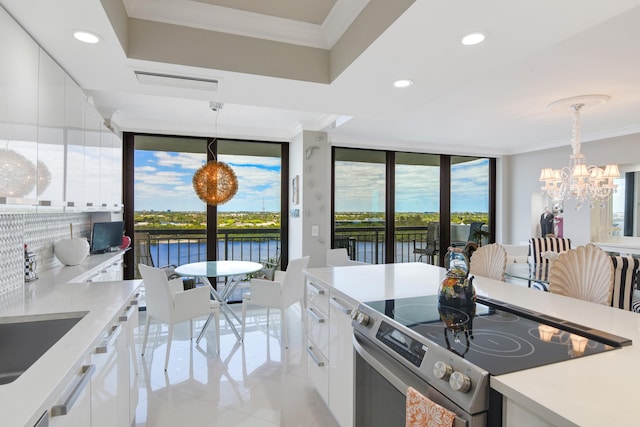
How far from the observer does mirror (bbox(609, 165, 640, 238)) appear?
471 cm

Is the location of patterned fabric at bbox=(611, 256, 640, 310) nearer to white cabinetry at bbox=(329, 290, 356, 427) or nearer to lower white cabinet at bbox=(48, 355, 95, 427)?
white cabinetry at bbox=(329, 290, 356, 427)

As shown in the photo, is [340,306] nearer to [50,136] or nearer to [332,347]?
[332,347]

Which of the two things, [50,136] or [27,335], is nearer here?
[27,335]

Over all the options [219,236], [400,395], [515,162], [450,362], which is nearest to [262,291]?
[219,236]

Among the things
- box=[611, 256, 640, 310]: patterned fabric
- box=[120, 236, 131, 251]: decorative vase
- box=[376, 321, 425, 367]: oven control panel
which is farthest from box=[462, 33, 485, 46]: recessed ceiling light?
box=[120, 236, 131, 251]: decorative vase

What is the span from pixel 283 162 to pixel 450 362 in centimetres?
445

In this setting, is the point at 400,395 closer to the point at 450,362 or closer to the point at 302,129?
the point at 450,362

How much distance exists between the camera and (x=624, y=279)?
256 cm

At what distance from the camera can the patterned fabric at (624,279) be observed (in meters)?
2.54

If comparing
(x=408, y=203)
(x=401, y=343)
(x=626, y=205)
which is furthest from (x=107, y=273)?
(x=626, y=205)

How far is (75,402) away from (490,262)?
2768 mm

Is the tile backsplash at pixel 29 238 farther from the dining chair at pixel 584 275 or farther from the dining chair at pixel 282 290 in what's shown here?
the dining chair at pixel 584 275

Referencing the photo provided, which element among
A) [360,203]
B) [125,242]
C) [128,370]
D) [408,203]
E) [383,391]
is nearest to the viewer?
[383,391]

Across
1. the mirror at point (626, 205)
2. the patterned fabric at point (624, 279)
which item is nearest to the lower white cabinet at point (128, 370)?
the patterned fabric at point (624, 279)
